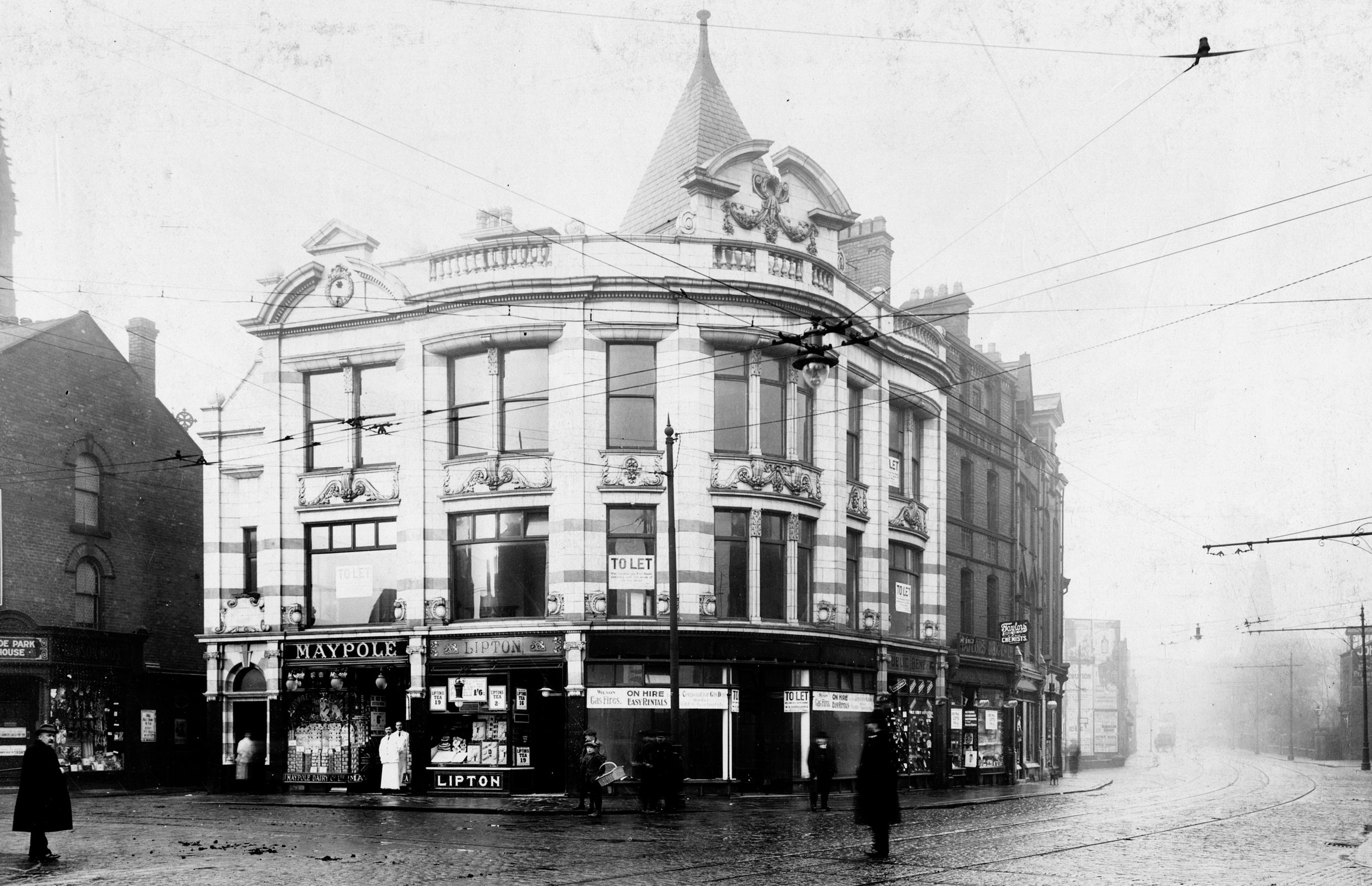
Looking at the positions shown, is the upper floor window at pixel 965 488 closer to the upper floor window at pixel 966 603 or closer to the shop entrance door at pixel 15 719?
the upper floor window at pixel 966 603

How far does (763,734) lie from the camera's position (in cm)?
3112

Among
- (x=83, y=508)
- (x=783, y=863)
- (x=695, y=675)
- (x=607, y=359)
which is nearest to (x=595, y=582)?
(x=695, y=675)

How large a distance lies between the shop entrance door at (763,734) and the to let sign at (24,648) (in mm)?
19374

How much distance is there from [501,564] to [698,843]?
44.1 ft

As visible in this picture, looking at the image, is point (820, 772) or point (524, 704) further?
point (524, 704)

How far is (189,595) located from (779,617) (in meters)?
21.3

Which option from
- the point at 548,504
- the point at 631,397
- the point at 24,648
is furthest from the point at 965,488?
the point at 24,648

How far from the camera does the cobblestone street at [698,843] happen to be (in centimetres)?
1480

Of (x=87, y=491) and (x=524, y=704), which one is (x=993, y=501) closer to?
(x=524, y=704)

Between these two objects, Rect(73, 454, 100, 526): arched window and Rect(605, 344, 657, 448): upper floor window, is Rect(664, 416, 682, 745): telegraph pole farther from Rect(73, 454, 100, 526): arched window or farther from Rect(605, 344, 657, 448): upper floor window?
Rect(73, 454, 100, 526): arched window

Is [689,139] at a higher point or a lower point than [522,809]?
higher

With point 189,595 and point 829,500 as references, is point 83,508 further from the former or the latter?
point 829,500

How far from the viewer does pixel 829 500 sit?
1309 inches

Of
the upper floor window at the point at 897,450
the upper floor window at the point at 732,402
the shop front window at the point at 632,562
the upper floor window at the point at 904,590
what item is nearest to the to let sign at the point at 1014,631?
the upper floor window at the point at 904,590
